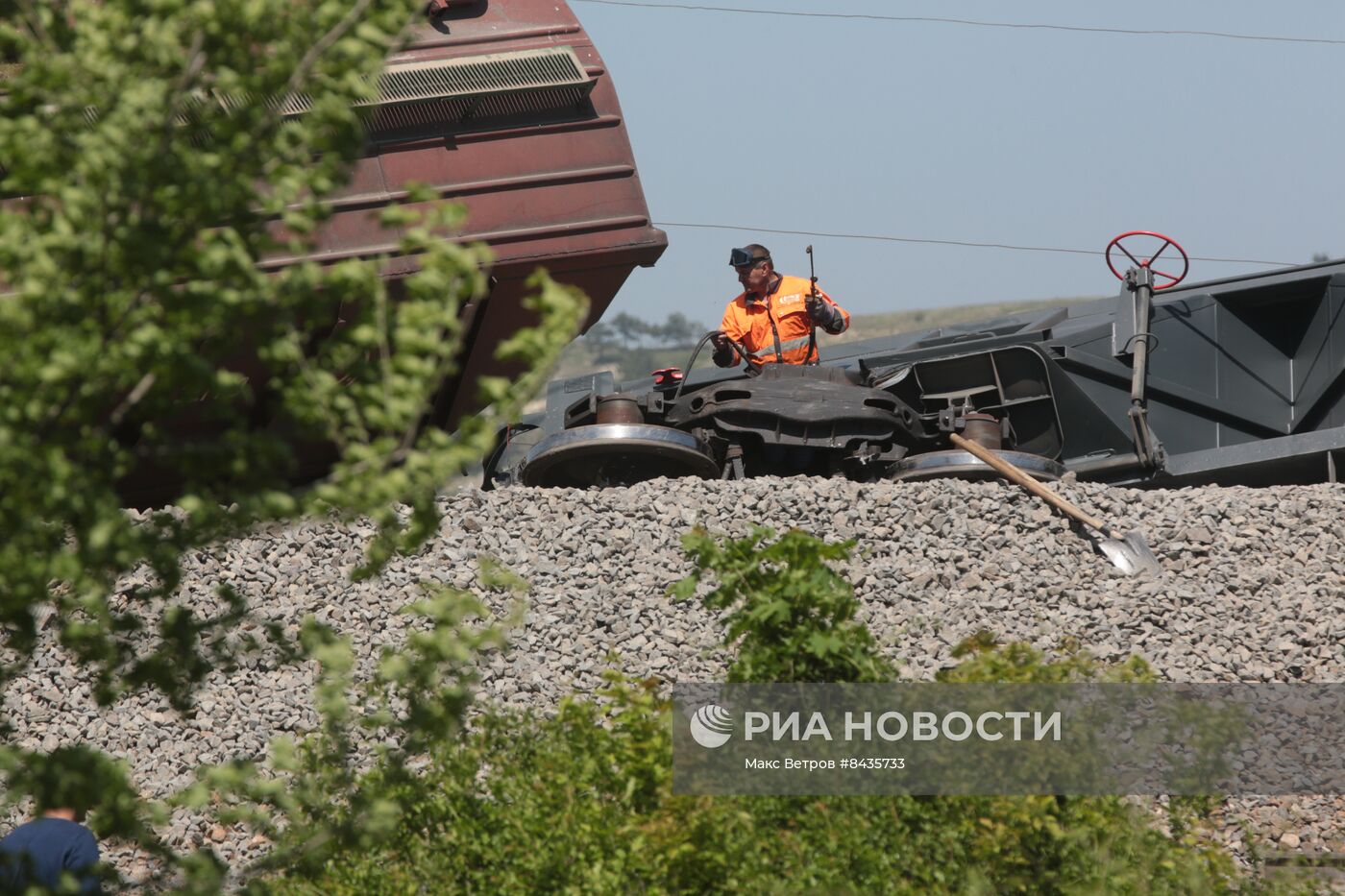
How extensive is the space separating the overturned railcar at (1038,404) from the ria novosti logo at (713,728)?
444cm

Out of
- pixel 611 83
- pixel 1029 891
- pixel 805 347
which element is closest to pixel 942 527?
pixel 805 347

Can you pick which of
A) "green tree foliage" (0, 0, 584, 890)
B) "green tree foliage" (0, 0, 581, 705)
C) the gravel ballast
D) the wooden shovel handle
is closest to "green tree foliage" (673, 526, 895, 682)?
the gravel ballast

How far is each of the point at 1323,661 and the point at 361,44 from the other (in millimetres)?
6741

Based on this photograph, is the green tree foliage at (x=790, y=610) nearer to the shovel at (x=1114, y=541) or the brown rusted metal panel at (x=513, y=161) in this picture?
the shovel at (x=1114, y=541)

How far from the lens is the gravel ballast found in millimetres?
7895

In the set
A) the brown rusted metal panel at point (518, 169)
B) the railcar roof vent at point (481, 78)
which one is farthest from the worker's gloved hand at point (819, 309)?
the railcar roof vent at point (481, 78)

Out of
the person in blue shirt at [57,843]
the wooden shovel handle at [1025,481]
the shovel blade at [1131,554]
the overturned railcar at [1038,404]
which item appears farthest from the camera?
the overturned railcar at [1038,404]

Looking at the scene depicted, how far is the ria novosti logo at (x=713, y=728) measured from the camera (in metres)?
5.59

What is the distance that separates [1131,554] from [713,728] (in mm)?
4276

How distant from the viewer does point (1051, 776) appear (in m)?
5.43

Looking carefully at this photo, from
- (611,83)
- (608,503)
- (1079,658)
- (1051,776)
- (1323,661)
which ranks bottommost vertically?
(1051,776)

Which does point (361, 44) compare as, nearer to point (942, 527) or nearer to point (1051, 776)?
point (1051, 776)

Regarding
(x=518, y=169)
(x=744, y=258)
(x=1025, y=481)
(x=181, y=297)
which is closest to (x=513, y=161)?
(x=518, y=169)

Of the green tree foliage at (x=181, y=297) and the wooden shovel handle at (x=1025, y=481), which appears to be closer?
the green tree foliage at (x=181, y=297)
